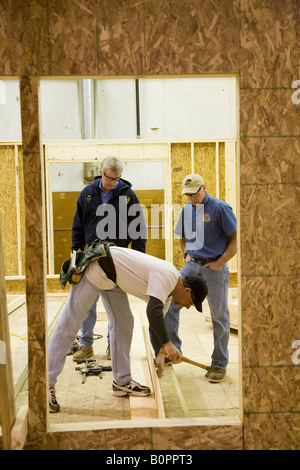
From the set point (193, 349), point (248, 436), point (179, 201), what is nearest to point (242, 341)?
point (248, 436)

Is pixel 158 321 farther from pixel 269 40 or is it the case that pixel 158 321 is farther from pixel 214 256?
pixel 269 40

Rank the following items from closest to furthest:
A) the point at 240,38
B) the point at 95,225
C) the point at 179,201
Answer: the point at 240,38 → the point at 95,225 → the point at 179,201

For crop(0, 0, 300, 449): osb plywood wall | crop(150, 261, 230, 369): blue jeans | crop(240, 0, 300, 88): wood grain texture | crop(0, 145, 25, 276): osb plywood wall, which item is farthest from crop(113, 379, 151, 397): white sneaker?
crop(0, 145, 25, 276): osb plywood wall

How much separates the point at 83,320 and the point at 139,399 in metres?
0.68

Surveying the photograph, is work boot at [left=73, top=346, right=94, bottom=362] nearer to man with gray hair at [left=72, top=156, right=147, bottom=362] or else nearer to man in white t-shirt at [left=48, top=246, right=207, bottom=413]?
man with gray hair at [left=72, top=156, right=147, bottom=362]

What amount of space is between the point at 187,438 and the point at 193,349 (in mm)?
2095

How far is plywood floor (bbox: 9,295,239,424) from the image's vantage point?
10.00 feet

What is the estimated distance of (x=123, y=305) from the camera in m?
3.41

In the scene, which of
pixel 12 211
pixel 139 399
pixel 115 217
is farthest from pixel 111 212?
pixel 12 211

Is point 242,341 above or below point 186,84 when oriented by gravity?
below

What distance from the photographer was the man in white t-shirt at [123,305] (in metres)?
2.83

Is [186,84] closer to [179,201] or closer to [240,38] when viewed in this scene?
[179,201]

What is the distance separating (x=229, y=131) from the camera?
8.85 meters

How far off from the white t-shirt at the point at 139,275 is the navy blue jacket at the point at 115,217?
742 millimetres
